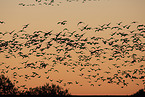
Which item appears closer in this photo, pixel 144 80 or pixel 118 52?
pixel 118 52

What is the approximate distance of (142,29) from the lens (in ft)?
91.1

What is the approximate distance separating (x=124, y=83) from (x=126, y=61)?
357cm

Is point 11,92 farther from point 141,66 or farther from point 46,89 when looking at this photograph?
point 141,66

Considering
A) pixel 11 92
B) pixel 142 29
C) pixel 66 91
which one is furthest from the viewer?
pixel 66 91

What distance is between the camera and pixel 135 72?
3111 cm

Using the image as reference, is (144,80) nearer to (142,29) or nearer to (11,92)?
(142,29)

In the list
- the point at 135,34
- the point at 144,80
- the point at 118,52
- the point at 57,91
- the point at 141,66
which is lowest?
the point at 57,91

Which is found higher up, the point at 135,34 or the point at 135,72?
the point at 135,34

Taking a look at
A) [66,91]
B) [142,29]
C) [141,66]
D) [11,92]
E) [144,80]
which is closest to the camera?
[142,29]

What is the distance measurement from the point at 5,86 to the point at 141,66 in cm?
3530

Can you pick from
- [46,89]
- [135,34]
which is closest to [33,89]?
[46,89]

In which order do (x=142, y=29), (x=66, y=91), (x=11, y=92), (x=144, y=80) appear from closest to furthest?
(x=142, y=29), (x=144, y=80), (x=11, y=92), (x=66, y=91)

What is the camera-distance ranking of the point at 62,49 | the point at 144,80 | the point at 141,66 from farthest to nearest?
the point at 144,80, the point at 141,66, the point at 62,49

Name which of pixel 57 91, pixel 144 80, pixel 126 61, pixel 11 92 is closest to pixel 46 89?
pixel 57 91
